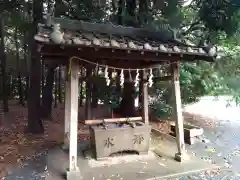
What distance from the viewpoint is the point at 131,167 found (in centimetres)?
511

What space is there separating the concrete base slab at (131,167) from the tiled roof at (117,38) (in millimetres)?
2350

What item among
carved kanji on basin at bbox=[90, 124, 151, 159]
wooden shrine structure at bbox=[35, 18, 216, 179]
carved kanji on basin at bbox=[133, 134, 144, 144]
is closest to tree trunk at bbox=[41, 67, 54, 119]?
wooden shrine structure at bbox=[35, 18, 216, 179]

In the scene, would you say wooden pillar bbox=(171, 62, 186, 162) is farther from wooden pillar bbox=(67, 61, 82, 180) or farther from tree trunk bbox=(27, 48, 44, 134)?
tree trunk bbox=(27, 48, 44, 134)

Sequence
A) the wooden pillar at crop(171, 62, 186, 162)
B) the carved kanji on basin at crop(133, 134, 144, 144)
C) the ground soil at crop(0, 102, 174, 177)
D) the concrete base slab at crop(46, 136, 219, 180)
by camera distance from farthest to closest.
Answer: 1. the ground soil at crop(0, 102, 174, 177)
2. the carved kanji on basin at crop(133, 134, 144, 144)
3. the wooden pillar at crop(171, 62, 186, 162)
4. the concrete base slab at crop(46, 136, 219, 180)

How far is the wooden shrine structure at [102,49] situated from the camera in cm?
399

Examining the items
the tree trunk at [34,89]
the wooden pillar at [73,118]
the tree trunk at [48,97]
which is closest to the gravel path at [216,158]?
the wooden pillar at [73,118]

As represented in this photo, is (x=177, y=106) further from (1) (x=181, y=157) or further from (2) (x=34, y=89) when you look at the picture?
(2) (x=34, y=89)

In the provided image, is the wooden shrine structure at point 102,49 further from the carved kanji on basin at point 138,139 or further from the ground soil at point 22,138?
the ground soil at point 22,138

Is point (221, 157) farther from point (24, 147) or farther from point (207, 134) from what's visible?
point (24, 147)

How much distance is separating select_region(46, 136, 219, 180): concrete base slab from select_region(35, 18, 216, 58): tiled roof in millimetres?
2350

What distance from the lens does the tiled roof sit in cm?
402

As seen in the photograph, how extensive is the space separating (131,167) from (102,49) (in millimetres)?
2526

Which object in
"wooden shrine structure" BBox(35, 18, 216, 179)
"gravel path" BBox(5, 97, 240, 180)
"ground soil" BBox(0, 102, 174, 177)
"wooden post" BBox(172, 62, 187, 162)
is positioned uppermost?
"wooden shrine structure" BBox(35, 18, 216, 179)

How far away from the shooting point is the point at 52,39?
366 centimetres
